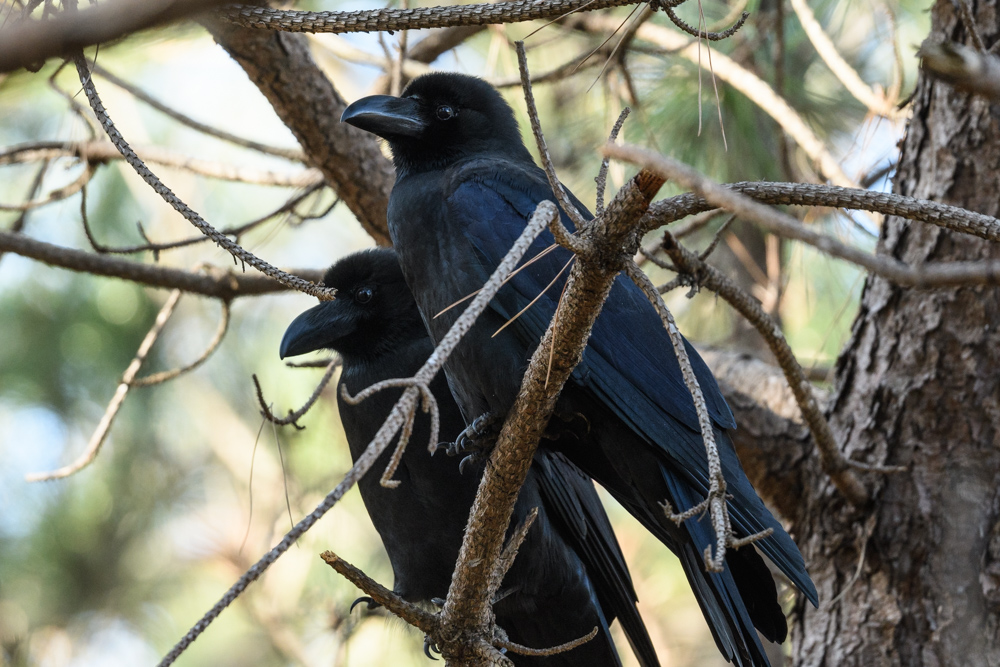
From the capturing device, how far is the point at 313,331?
3.25 metres

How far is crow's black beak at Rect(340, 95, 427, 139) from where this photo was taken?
10.0 ft

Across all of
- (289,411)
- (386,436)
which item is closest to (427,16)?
(386,436)

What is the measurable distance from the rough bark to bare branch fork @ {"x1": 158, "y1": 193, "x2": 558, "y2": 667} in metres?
2.06

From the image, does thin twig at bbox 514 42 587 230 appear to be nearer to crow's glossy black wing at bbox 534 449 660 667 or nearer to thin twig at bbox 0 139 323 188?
crow's glossy black wing at bbox 534 449 660 667

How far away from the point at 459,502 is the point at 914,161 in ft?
6.98

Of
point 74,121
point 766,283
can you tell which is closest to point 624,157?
point 74,121

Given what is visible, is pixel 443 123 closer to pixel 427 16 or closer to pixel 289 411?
pixel 289 411

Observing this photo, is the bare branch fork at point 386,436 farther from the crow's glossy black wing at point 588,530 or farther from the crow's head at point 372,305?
the crow's head at point 372,305

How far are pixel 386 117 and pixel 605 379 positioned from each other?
4.07 feet

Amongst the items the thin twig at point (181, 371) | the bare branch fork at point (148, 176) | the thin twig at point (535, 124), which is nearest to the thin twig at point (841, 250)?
the thin twig at point (535, 124)

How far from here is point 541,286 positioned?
2648 millimetres

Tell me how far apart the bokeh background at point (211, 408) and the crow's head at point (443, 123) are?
175 cm

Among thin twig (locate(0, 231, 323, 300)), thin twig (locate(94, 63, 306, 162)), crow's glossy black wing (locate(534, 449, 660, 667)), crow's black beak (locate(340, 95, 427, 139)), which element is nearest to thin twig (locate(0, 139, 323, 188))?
thin twig (locate(94, 63, 306, 162))

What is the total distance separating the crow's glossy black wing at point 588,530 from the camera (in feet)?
10.3
